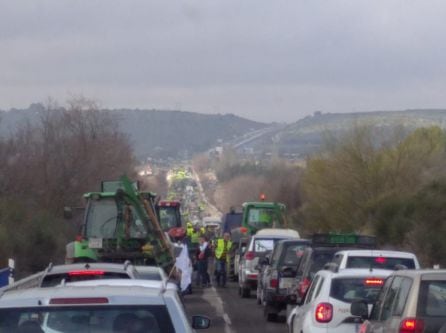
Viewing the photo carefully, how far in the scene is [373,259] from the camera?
20.1m

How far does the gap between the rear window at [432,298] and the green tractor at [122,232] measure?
15.5 meters

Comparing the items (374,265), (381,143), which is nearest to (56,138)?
(381,143)

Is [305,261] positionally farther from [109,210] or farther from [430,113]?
[430,113]

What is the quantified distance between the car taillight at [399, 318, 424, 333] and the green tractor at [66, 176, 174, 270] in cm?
1562

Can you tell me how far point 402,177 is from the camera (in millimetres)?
51188

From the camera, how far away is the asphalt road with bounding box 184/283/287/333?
2358 cm

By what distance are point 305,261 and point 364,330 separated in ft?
31.1

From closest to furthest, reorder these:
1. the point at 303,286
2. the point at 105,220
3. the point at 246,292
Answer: the point at 303,286 → the point at 105,220 → the point at 246,292

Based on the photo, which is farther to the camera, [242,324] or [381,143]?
[381,143]

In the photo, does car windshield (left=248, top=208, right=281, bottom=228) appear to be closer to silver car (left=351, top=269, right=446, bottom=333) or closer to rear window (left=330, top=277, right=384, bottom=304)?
rear window (left=330, top=277, right=384, bottom=304)

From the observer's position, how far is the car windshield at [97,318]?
7.80m

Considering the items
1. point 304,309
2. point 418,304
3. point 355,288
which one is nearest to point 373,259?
point 304,309

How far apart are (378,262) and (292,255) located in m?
6.79

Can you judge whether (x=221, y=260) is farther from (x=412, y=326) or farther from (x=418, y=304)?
(x=412, y=326)
